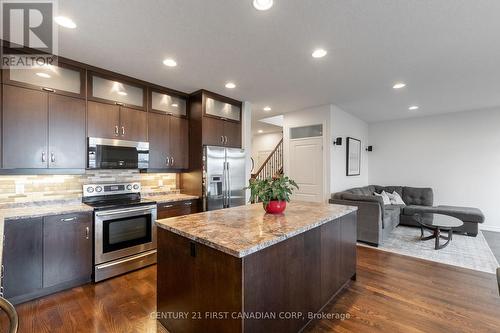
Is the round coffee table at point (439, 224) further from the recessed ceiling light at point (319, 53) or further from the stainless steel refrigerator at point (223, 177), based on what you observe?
the recessed ceiling light at point (319, 53)

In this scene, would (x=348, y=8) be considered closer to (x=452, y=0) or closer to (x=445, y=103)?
(x=452, y=0)

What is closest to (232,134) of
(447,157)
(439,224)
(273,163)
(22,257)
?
(22,257)

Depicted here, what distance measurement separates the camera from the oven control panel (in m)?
3.12

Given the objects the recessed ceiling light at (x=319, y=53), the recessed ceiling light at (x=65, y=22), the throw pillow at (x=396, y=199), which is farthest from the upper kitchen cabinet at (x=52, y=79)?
the throw pillow at (x=396, y=199)

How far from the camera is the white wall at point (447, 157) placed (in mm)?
5148

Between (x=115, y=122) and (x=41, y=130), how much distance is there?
795 millimetres

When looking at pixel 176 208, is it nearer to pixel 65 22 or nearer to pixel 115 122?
pixel 115 122

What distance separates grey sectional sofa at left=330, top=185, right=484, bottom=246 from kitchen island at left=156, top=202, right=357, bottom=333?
2.10 meters

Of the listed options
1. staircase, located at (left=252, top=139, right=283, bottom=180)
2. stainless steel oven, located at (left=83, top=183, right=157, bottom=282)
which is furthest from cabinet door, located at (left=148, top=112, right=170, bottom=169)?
staircase, located at (left=252, top=139, right=283, bottom=180)

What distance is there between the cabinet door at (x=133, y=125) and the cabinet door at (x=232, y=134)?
137 centimetres

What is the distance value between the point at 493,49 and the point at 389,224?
9.92 feet

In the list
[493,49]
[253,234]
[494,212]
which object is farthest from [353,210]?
[494,212]

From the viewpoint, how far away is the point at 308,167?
200 inches

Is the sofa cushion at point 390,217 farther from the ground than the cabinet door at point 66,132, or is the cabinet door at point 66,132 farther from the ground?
the cabinet door at point 66,132
